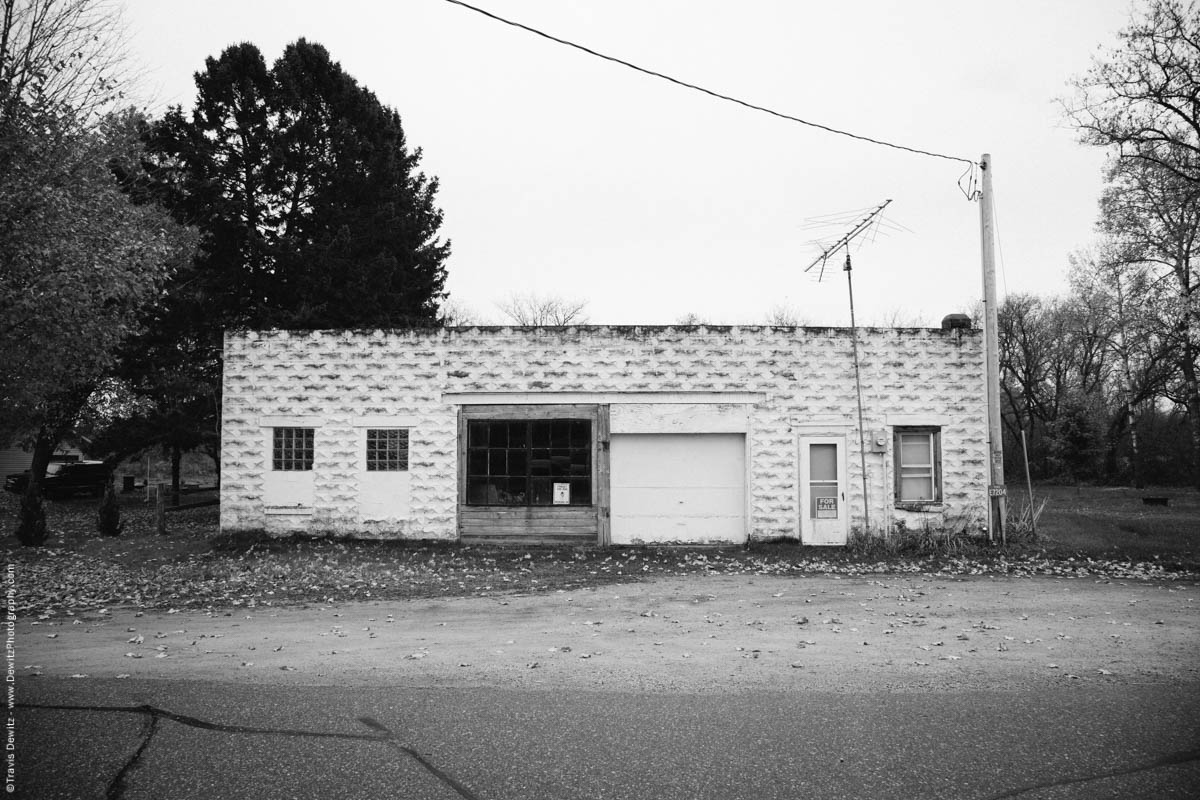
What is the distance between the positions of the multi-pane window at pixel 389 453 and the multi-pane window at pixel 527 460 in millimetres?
1248

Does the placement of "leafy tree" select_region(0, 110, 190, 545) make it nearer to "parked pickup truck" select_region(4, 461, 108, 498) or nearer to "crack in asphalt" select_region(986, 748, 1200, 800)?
"parked pickup truck" select_region(4, 461, 108, 498)

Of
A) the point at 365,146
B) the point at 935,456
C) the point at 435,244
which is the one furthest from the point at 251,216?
the point at 935,456

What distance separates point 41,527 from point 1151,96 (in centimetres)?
2868

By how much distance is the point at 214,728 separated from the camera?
5039 mm

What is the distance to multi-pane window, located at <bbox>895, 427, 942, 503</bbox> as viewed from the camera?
14.9m

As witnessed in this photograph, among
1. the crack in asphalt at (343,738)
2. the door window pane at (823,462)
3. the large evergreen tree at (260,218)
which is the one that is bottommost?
the crack in asphalt at (343,738)

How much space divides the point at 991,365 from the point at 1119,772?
11419mm

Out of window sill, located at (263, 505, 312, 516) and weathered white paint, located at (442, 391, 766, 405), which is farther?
window sill, located at (263, 505, 312, 516)

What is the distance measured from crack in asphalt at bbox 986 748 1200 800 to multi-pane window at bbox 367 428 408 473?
490 inches

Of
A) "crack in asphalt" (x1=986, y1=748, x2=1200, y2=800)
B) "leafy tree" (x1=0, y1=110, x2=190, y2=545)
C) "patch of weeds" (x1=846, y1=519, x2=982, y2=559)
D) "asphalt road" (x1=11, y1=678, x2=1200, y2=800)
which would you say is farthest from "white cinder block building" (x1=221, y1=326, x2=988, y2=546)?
"crack in asphalt" (x1=986, y1=748, x2=1200, y2=800)

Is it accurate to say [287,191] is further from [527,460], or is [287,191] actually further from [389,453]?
[527,460]

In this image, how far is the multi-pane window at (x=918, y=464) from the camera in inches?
586

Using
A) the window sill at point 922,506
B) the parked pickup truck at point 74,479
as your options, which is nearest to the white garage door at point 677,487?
the window sill at point 922,506

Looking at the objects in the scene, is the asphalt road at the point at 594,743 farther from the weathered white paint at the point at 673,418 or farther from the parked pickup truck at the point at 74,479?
the parked pickup truck at the point at 74,479
